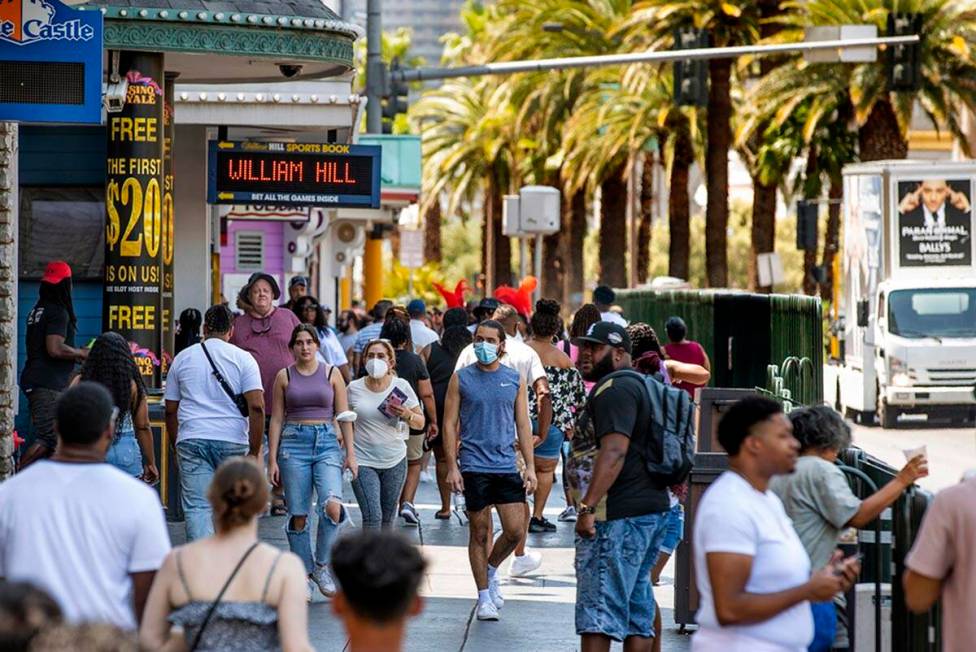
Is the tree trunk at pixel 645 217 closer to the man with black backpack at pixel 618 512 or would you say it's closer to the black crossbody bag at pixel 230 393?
the black crossbody bag at pixel 230 393

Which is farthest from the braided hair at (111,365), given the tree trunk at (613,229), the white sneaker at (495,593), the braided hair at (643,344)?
the tree trunk at (613,229)

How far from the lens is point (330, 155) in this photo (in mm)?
17109

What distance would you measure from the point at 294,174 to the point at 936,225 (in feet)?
50.5

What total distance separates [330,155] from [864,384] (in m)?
14.9

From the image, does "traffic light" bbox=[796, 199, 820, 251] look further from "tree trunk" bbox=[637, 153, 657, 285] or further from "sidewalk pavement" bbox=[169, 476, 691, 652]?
"sidewalk pavement" bbox=[169, 476, 691, 652]

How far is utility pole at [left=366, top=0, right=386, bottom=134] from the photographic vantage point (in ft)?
86.3

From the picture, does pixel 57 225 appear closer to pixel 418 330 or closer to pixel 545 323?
pixel 418 330

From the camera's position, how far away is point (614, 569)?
859 cm

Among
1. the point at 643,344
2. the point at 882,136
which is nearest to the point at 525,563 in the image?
the point at 643,344

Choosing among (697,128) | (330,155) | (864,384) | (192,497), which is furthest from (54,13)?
(697,128)

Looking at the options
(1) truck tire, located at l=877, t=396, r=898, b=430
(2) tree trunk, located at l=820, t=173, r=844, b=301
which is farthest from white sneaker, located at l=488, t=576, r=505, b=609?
(2) tree trunk, located at l=820, t=173, r=844, b=301

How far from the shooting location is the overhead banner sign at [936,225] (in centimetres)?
2967

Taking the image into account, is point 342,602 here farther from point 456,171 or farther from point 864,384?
point 456,171

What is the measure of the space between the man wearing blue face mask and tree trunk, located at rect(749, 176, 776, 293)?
3033 centimetres
